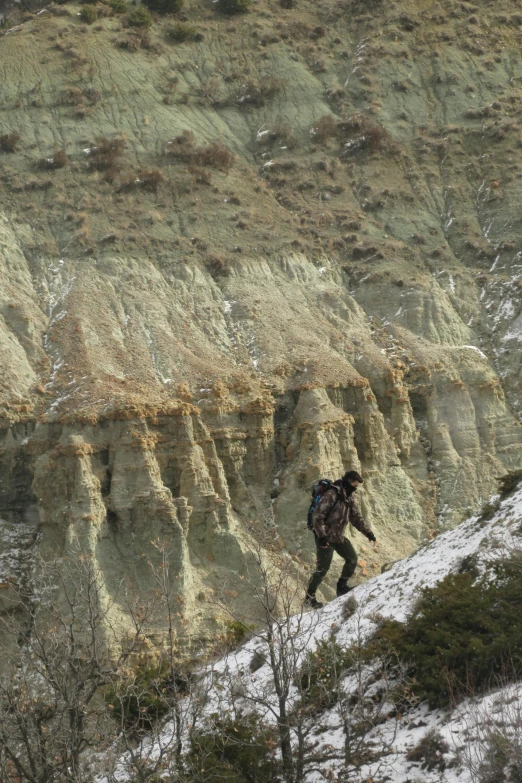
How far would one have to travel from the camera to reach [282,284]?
121ft

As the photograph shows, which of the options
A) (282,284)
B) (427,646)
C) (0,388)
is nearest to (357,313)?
(282,284)

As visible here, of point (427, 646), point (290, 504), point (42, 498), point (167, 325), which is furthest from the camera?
point (167, 325)

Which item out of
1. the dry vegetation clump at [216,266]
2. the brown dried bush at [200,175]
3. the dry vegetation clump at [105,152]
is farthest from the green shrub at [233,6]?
the dry vegetation clump at [216,266]

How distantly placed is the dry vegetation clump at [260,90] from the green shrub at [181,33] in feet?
15.0

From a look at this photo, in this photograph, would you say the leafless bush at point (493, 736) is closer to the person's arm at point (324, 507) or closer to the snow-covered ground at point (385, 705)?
the snow-covered ground at point (385, 705)

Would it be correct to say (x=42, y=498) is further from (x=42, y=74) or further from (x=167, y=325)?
(x=42, y=74)

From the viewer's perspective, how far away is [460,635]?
12.4 m

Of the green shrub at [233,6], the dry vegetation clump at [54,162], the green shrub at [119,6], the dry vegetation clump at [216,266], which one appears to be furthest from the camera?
the green shrub at [233,6]

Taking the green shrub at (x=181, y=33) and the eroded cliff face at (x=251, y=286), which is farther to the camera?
the green shrub at (x=181, y=33)

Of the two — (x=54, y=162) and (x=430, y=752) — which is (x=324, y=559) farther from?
(x=54, y=162)

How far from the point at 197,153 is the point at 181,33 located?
12334mm

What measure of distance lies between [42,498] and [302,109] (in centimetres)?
2807

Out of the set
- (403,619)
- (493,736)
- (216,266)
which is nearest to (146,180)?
(216,266)

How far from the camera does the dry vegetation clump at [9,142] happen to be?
3922 centimetres
